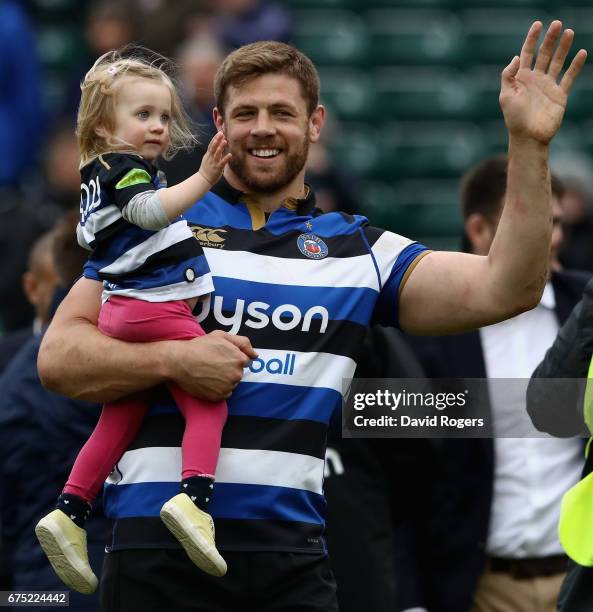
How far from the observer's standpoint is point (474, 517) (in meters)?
5.58

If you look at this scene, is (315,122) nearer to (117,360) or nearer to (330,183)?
(117,360)

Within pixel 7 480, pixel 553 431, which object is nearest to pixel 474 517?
pixel 553 431

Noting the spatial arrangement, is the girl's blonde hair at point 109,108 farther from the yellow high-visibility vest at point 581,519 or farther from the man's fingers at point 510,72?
the yellow high-visibility vest at point 581,519

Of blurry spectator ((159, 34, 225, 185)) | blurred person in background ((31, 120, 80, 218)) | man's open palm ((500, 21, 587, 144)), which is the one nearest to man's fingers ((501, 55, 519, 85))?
man's open palm ((500, 21, 587, 144))

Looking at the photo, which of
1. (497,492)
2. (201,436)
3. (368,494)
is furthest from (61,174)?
(201,436)

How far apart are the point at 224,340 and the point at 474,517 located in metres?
1.96

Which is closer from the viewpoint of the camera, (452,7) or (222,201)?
(222,201)

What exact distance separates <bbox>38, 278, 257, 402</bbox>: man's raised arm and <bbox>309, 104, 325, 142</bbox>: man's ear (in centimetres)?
73

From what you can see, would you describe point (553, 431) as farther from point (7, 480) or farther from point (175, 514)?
point (7, 480)

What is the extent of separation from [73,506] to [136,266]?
69cm

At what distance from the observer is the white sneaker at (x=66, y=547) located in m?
4.02

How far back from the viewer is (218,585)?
390 cm

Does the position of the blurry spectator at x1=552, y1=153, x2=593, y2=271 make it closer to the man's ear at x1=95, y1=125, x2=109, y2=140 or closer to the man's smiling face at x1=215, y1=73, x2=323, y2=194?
the man's smiling face at x1=215, y1=73, x2=323, y2=194

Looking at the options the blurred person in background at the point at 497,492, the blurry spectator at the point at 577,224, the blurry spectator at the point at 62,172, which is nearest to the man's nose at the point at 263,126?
the blurred person in background at the point at 497,492
